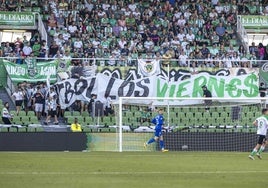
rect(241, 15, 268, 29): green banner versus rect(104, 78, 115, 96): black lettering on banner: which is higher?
rect(241, 15, 268, 29): green banner

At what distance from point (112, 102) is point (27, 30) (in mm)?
9831

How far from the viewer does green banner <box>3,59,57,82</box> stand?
1620 inches

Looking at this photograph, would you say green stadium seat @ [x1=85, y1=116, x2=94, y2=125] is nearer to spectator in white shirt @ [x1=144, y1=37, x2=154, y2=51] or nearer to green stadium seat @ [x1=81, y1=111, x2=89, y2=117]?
green stadium seat @ [x1=81, y1=111, x2=89, y2=117]

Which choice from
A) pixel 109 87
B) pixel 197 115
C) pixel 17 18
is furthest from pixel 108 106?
pixel 17 18

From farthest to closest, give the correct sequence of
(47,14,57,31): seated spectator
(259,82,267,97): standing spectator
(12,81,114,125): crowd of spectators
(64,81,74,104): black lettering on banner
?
1. (47,14,57,31): seated spectator
2. (259,82,267,97): standing spectator
3. (64,81,74,104): black lettering on banner
4. (12,81,114,125): crowd of spectators

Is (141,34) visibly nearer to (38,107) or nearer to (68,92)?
(68,92)

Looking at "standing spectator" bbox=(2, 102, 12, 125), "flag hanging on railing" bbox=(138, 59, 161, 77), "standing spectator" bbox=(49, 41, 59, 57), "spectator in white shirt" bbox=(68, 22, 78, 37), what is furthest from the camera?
"spectator in white shirt" bbox=(68, 22, 78, 37)

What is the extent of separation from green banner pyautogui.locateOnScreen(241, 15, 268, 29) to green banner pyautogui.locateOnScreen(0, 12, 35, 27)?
45.6ft

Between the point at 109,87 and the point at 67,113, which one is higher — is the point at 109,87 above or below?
above

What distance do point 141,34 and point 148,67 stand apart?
15.1 ft

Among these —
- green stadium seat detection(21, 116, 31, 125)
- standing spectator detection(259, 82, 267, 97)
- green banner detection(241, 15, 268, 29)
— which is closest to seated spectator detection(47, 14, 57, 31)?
green stadium seat detection(21, 116, 31, 125)

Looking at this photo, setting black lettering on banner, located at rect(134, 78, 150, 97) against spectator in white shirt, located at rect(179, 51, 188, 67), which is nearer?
black lettering on banner, located at rect(134, 78, 150, 97)

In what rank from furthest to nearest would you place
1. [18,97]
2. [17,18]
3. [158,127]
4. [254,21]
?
1. [254,21]
2. [17,18]
3. [18,97]
4. [158,127]

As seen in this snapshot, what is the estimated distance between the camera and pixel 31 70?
4141cm
